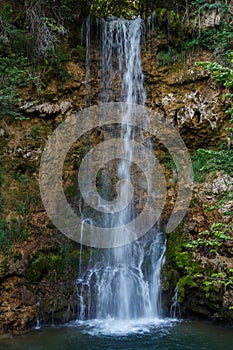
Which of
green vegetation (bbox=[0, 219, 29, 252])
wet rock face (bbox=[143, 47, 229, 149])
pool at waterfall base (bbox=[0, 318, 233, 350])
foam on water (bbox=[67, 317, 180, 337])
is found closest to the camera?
pool at waterfall base (bbox=[0, 318, 233, 350])

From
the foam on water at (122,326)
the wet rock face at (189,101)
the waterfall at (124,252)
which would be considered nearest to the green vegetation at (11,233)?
the waterfall at (124,252)

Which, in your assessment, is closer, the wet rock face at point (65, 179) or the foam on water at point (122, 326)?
the foam on water at point (122, 326)

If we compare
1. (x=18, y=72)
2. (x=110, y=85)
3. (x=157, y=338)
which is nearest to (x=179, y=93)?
(x=110, y=85)

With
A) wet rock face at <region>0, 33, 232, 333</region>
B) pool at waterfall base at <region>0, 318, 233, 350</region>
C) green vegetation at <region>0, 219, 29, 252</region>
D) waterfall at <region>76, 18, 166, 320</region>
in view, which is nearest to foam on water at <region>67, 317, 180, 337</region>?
pool at waterfall base at <region>0, 318, 233, 350</region>

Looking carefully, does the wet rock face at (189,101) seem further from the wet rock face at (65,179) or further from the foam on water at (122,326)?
the foam on water at (122,326)

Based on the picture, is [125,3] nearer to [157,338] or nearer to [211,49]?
[211,49]

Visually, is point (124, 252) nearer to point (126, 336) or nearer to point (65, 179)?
point (126, 336)

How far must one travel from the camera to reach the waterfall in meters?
6.64

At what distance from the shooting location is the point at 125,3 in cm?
1043

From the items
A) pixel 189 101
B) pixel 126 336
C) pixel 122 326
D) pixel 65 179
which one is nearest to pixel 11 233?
pixel 65 179

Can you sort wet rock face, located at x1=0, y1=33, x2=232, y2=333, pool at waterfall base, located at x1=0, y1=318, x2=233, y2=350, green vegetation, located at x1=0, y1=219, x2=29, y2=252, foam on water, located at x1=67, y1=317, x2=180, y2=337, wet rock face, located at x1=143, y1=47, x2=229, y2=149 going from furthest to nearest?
wet rock face, located at x1=143, y1=47, x2=229, y2=149 → green vegetation, located at x1=0, y1=219, x2=29, y2=252 → wet rock face, located at x1=0, y1=33, x2=232, y2=333 → foam on water, located at x1=67, y1=317, x2=180, y2=337 → pool at waterfall base, located at x1=0, y1=318, x2=233, y2=350

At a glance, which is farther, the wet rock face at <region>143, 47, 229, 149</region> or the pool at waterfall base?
the wet rock face at <region>143, 47, 229, 149</region>

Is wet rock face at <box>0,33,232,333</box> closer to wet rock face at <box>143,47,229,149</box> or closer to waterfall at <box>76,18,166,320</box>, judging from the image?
wet rock face at <box>143,47,229,149</box>

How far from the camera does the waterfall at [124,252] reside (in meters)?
6.64
